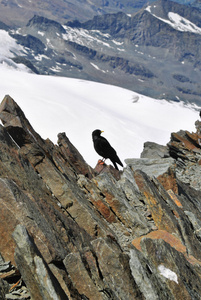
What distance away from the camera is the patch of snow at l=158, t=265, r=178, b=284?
7283 mm

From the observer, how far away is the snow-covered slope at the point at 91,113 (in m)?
48.1

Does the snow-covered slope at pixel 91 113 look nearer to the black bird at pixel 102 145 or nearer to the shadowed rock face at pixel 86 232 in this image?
the black bird at pixel 102 145

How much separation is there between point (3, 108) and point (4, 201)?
6951 millimetres

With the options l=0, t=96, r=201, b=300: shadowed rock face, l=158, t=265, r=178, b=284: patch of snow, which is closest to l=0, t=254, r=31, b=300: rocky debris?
l=0, t=96, r=201, b=300: shadowed rock face

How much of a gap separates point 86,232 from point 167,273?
3171 mm

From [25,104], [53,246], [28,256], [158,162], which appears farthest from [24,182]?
[25,104]

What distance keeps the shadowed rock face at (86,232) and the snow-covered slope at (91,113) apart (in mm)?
27289

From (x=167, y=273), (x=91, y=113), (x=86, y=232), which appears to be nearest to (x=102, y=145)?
(x=86, y=232)

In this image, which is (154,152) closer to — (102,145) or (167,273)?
(102,145)

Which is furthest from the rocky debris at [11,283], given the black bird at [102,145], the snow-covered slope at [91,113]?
the snow-covered slope at [91,113]

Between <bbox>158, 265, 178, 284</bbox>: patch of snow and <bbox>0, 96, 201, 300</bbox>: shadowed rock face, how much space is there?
0.07 feet

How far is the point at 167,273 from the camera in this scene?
736 cm

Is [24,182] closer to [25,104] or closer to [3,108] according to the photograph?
[3,108]

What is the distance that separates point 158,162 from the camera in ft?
65.4
